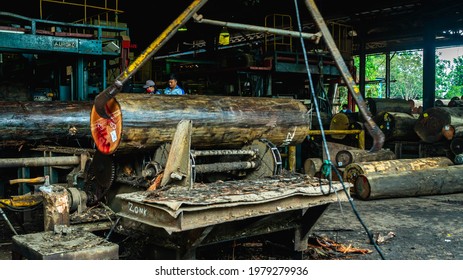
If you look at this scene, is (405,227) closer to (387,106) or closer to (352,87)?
(352,87)

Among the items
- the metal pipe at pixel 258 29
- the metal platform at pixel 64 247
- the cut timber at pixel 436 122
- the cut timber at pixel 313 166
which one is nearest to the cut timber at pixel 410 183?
the cut timber at pixel 313 166

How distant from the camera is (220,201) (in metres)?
3.64

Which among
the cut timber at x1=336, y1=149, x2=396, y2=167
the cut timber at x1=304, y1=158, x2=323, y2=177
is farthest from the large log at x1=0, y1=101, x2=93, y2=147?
the cut timber at x1=336, y1=149, x2=396, y2=167

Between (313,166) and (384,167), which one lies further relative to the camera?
(313,166)

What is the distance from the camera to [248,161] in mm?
5648

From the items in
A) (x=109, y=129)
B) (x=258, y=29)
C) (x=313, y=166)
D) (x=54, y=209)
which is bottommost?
(x=313, y=166)

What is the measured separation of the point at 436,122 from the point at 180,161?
9062 mm

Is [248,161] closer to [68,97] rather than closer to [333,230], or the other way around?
[333,230]

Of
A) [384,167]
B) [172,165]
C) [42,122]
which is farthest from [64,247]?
[384,167]

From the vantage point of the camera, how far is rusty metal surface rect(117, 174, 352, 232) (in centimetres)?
348

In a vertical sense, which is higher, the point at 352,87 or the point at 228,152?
the point at 352,87

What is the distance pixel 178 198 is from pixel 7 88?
29.3 feet

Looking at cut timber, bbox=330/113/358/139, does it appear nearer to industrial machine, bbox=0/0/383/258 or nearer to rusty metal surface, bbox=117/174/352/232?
industrial machine, bbox=0/0/383/258
